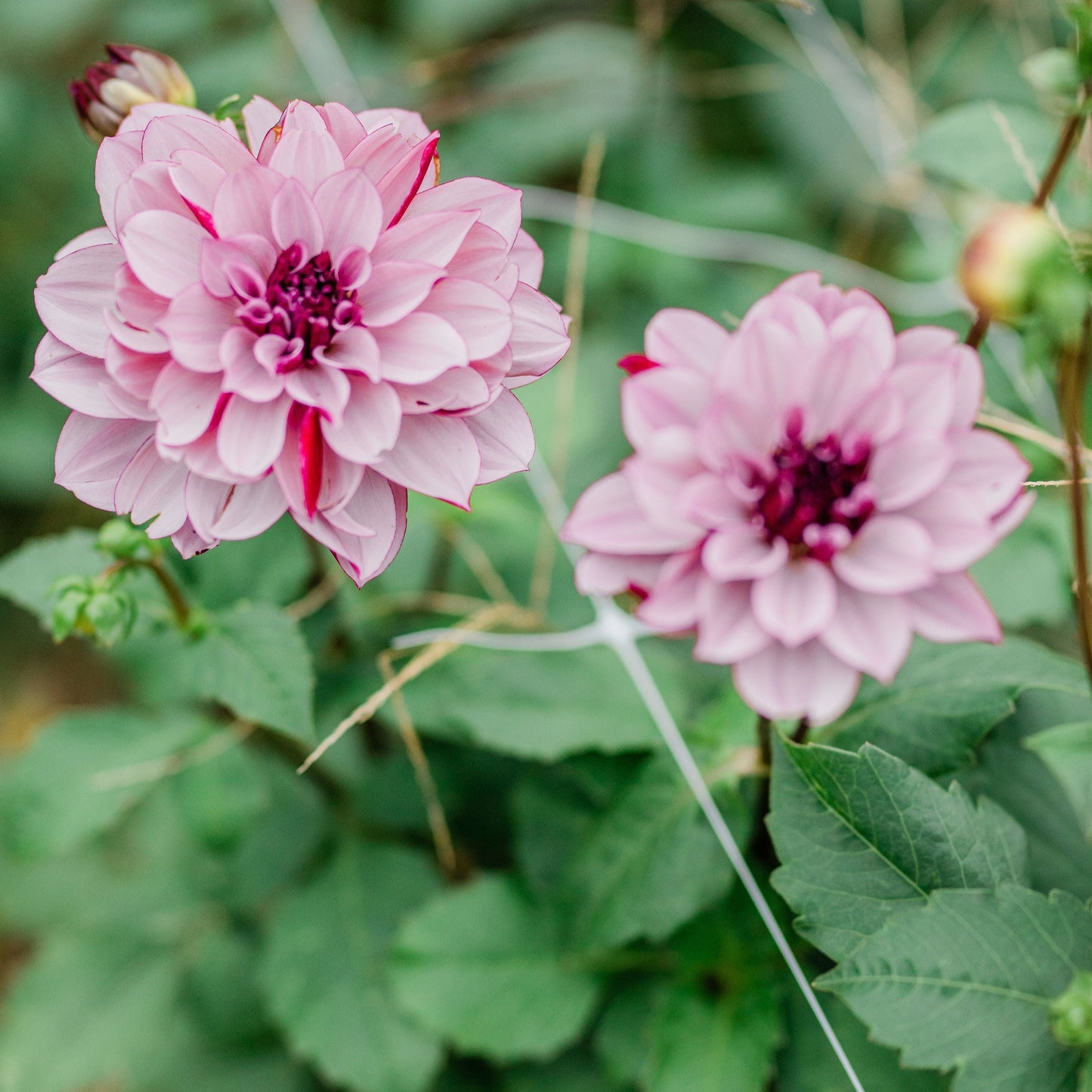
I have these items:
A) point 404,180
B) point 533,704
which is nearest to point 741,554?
point 404,180

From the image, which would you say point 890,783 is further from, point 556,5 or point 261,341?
point 556,5

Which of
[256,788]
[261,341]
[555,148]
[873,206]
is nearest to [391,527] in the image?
[261,341]

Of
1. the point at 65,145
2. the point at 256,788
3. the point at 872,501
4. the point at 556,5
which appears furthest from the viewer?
the point at 556,5

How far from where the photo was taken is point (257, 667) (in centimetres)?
65

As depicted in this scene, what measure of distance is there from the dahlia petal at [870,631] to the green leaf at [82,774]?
56cm

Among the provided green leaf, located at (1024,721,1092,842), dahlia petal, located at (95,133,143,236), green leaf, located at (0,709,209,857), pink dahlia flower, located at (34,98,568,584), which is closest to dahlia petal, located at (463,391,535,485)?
pink dahlia flower, located at (34,98,568,584)

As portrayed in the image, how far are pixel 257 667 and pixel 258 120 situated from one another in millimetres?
324

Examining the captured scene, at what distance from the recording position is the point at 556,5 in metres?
1.65

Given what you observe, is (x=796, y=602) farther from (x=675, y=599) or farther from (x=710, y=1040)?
(x=710, y=1040)

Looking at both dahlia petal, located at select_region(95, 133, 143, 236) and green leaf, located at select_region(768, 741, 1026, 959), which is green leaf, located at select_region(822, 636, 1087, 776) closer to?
green leaf, located at select_region(768, 741, 1026, 959)

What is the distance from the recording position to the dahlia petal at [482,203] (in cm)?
53

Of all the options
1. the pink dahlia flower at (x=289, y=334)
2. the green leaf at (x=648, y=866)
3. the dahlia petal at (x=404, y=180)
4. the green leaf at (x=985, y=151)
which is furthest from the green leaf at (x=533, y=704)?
the green leaf at (x=985, y=151)

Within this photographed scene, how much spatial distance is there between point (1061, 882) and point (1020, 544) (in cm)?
31

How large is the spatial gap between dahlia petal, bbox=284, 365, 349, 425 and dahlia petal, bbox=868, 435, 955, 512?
26 centimetres
